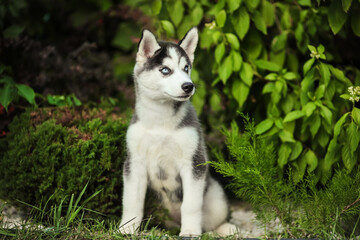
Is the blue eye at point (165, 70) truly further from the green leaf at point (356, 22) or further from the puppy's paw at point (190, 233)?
the green leaf at point (356, 22)

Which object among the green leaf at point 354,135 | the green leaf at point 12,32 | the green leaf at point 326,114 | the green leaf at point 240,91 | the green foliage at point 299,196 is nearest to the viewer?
the green foliage at point 299,196

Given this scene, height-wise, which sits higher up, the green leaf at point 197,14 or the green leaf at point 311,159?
the green leaf at point 197,14

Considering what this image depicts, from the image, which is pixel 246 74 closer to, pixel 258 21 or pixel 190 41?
pixel 258 21

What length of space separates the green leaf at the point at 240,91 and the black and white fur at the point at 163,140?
99 cm

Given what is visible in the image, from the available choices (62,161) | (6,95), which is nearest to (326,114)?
(62,161)

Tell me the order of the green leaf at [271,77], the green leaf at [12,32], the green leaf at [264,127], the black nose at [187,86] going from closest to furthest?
the black nose at [187,86]
the green leaf at [264,127]
the green leaf at [271,77]
the green leaf at [12,32]

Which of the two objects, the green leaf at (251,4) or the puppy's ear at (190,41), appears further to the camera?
the green leaf at (251,4)

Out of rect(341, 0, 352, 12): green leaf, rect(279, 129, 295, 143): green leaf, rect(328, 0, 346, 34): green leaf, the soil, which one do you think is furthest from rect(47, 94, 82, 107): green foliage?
rect(341, 0, 352, 12): green leaf

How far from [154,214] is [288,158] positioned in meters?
1.52

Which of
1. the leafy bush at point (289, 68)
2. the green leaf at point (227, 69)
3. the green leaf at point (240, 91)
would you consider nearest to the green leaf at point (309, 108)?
the leafy bush at point (289, 68)

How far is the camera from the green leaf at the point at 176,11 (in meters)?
4.71

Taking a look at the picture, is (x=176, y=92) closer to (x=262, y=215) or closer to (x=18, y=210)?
(x=262, y=215)

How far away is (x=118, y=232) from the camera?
346 cm

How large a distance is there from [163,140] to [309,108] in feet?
4.72
